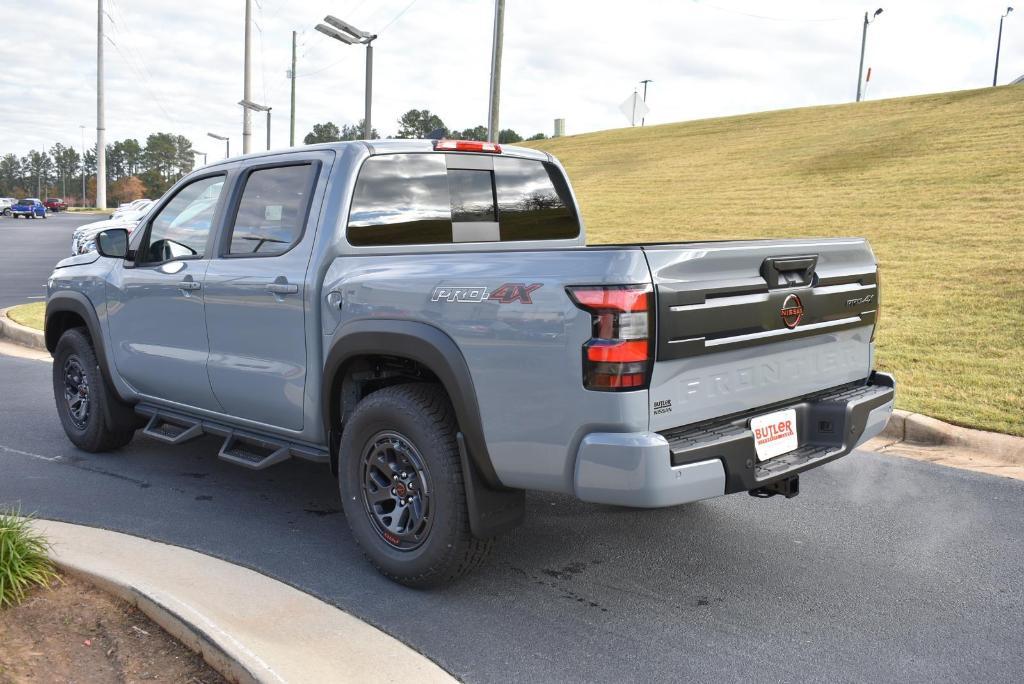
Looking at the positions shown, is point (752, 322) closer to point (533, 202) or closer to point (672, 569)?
point (672, 569)

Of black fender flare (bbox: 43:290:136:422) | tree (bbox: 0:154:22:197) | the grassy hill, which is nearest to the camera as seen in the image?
black fender flare (bbox: 43:290:136:422)

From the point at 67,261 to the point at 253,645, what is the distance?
13.1 ft

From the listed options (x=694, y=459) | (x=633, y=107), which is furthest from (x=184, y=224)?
(x=633, y=107)

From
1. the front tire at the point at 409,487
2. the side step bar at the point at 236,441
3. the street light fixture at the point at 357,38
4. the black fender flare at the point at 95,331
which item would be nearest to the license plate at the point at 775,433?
the front tire at the point at 409,487

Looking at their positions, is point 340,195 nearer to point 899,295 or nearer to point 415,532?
point 415,532

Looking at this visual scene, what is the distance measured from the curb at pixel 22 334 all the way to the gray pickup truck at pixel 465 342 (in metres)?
5.94

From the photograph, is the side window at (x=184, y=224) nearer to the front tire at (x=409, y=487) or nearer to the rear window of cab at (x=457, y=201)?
the rear window of cab at (x=457, y=201)

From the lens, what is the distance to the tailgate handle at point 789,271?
140 inches

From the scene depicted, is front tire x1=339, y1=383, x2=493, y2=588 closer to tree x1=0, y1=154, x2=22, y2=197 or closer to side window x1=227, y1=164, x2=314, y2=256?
side window x1=227, y1=164, x2=314, y2=256

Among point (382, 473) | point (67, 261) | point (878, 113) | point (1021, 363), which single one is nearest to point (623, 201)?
point (878, 113)

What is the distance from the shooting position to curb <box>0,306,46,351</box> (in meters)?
10.7

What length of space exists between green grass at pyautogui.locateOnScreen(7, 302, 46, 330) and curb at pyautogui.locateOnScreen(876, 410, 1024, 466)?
9724 millimetres

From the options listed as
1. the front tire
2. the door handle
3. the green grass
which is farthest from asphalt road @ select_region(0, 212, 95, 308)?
the front tire

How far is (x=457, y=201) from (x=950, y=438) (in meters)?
3.90
